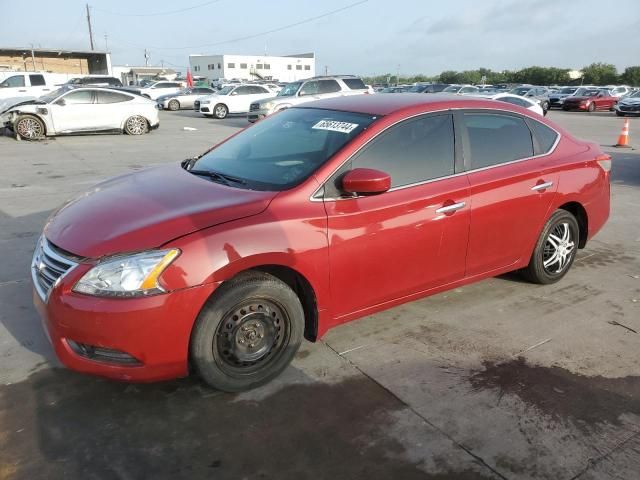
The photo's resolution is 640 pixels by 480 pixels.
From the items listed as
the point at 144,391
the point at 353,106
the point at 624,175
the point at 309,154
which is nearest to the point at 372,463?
the point at 144,391

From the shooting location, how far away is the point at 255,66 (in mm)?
105750

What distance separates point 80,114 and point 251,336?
14.5m

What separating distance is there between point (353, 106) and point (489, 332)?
195 cm

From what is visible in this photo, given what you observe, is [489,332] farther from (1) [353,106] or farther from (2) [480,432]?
(1) [353,106]

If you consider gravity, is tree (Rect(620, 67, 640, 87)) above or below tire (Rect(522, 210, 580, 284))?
above

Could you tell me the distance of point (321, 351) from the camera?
3.54m

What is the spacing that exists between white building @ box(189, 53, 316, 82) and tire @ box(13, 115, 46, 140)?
3604 inches

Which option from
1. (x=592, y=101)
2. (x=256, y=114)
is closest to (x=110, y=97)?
(x=256, y=114)

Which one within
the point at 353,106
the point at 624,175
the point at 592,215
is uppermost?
the point at 353,106

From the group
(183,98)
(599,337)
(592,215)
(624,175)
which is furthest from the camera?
(183,98)

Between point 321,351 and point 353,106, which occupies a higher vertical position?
point 353,106

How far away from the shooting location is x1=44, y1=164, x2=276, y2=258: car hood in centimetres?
274

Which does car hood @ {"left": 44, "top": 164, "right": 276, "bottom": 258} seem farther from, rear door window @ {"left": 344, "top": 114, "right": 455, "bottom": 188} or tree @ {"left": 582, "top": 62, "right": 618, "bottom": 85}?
tree @ {"left": 582, "top": 62, "right": 618, "bottom": 85}

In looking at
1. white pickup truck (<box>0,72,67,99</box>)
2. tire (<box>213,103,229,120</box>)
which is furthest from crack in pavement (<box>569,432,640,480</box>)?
tire (<box>213,103,229,120</box>)
